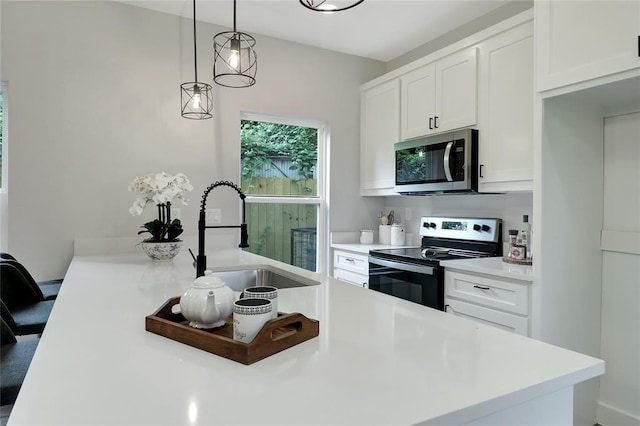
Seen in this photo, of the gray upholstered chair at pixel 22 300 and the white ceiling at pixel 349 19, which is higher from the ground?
the white ceiling at pixel 349 19

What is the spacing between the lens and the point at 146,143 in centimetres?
297

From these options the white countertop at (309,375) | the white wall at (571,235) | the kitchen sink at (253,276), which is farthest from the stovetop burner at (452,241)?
the white countertop at (309,375)

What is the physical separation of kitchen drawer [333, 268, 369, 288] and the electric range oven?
0.13 m

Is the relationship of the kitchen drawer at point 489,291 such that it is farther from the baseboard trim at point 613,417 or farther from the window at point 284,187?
the window at point 284,187

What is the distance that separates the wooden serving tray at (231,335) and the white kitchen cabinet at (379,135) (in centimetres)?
257

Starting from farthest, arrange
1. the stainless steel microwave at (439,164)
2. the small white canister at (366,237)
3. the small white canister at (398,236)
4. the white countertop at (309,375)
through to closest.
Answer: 1. the small white canister at (366,237)
2. the small white canister at (398,236)
3. the stainless steel microwave at (439,164)
4. the white countertop at (309,375)

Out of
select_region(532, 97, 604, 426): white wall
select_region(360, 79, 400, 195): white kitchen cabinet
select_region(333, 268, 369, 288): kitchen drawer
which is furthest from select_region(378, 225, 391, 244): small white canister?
select_region(532, 97, 604, 426): white wall

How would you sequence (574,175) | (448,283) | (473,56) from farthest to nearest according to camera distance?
(473,56), (448,283), (574,175)

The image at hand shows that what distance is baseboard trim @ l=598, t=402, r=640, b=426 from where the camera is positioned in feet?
7.16

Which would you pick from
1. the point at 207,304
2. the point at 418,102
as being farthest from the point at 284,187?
the point at 207,304

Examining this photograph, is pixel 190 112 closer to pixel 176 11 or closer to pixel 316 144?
pixel 176 11

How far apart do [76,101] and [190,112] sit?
72 cm

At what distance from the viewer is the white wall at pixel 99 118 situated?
8.66 ft

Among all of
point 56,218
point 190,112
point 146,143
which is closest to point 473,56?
point 190,112
